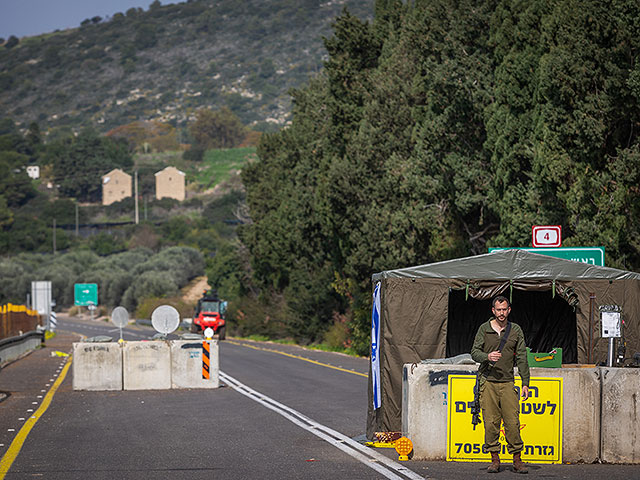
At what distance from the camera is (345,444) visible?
14.1 meters

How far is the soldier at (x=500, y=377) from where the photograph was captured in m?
11.7

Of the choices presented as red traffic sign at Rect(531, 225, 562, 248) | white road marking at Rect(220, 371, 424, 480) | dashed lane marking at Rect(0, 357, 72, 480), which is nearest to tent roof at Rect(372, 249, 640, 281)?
white road marking at Rect(220, 371, 424, 480)

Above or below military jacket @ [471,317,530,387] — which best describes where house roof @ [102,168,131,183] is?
above

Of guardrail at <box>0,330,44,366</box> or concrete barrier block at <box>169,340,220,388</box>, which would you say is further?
guardrail at <box>0,330,44,366</box>

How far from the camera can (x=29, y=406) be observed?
19.8 metres

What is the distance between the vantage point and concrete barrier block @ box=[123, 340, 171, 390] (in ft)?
75.3

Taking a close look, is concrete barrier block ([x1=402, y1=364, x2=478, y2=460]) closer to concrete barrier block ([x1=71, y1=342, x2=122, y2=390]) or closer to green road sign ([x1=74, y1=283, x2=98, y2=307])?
concrete barrier block ([x1=71, y1=342, x2=122, y2=390])

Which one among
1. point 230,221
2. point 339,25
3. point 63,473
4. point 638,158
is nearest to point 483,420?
point 63,473

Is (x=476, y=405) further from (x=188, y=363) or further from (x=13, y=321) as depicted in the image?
(x=13, y=321)

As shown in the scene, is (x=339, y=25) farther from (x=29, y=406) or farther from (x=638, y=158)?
(x=29, y=406)

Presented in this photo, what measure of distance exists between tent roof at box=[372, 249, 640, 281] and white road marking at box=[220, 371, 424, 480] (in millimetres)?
2306

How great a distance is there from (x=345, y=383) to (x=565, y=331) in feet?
28.9

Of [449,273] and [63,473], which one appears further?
[449,273]

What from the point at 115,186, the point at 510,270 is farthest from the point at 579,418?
the point at 115,186
